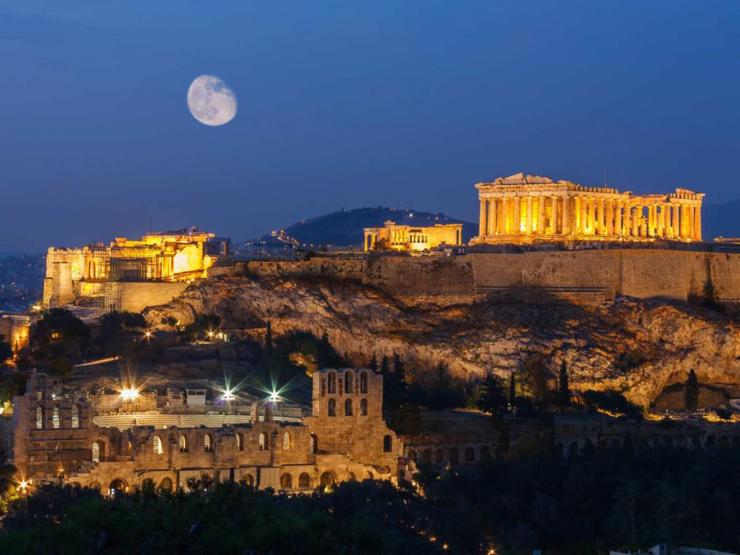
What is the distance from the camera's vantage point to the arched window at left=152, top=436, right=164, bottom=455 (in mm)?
50219

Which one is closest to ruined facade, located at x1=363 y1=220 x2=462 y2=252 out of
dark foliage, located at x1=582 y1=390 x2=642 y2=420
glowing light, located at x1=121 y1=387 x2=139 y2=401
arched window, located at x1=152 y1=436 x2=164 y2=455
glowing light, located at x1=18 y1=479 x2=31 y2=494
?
dark foliage, located at x1=582 y1=390 x2=642 y2=420

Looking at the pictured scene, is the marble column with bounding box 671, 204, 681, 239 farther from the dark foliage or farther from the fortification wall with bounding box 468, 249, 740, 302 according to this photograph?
the dark foliage

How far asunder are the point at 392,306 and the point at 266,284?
501 cm

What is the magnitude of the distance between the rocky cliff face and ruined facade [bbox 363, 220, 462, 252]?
1357 cm

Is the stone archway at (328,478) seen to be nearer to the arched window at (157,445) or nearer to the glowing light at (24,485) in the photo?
the arched window at (157,445)

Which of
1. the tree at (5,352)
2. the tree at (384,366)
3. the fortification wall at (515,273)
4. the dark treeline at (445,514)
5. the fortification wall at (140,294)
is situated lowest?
the dark treeline at (445,514)

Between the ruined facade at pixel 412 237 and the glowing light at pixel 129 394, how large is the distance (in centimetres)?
3328

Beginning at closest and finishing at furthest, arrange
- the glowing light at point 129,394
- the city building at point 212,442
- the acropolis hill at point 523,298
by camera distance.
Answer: the city building at point 212,442 → the glowing light at point 129,394 → the acropolis hill at point 523,298

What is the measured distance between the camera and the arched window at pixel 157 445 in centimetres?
5022

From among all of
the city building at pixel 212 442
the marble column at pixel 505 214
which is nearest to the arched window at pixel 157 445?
the city building at pixel 212 442

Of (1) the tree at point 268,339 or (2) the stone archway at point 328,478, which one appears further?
(1) the tree at point 268,339

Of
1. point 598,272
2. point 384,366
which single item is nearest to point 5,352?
point 384,366

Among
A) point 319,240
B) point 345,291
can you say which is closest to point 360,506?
point 345,291

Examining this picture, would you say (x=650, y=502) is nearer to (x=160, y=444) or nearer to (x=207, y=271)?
(x=160, y=444)
